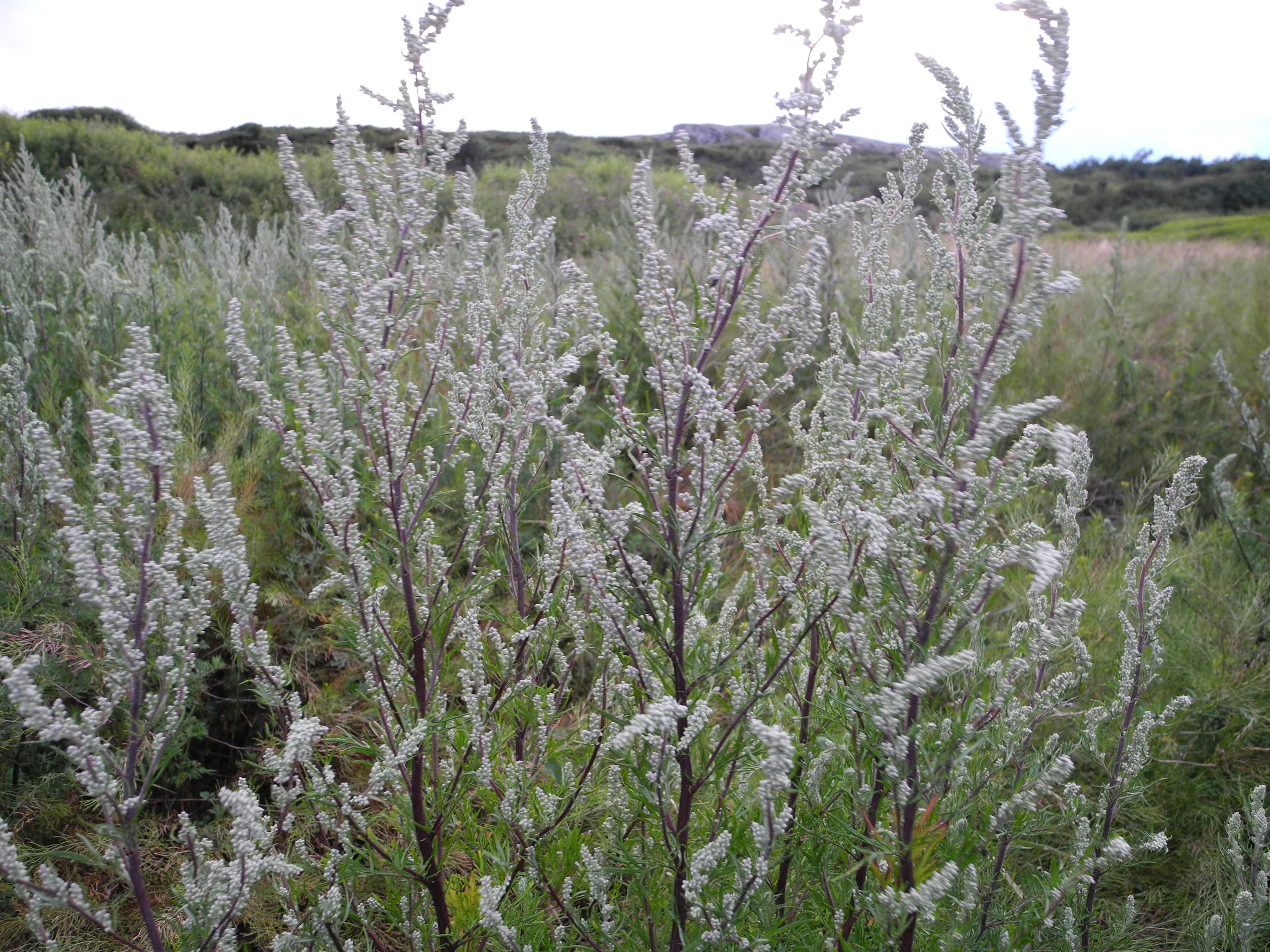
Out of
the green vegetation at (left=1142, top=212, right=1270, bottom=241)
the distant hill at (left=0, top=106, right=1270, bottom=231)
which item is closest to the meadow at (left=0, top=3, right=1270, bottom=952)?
the distant hill at (left=0, top=106, right=1270, bottom=231)

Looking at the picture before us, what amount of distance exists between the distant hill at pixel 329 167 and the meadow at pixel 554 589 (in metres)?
1.09

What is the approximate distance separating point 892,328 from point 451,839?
6.99ft

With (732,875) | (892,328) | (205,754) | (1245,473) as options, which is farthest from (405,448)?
(1245,473)

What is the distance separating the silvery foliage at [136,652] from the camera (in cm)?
130

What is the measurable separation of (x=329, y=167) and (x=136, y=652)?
1719cm

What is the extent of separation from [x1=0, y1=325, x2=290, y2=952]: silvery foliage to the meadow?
42 millimetres

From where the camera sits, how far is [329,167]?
625 inches

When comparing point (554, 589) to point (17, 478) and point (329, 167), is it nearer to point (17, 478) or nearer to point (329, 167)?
point (17, 478)

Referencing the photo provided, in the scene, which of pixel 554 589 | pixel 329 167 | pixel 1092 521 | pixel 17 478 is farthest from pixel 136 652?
pixel 329 167

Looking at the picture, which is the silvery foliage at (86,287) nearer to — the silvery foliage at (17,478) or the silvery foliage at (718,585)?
the silvery foliage at (17,478)

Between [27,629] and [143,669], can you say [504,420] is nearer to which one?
[143,669]

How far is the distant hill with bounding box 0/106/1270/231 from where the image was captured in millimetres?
15602

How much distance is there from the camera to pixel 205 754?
332 centimetres

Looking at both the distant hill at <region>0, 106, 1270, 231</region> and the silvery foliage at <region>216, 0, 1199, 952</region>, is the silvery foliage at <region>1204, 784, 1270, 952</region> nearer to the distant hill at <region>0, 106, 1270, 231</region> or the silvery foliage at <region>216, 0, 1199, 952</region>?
the silvery foliage at <region>216, 0, 1199, 952</region>
